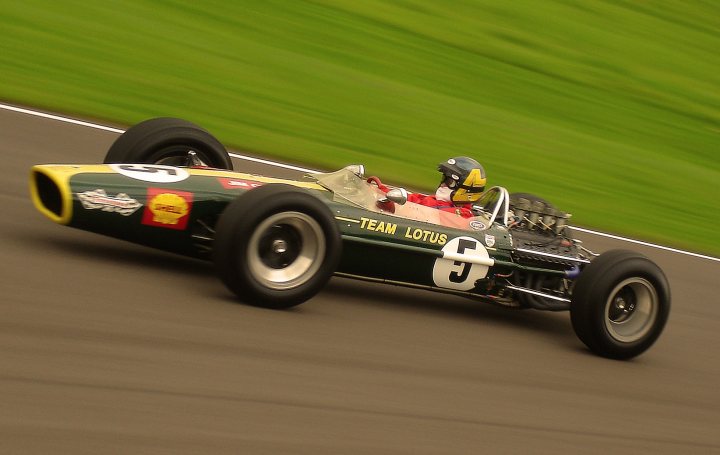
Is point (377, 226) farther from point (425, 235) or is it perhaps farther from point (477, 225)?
point (477, 225)

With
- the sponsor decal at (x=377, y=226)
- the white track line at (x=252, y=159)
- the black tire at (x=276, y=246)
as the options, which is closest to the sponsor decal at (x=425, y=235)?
the sponsor decal at (x=377, y=226)

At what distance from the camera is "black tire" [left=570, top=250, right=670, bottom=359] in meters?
6.89

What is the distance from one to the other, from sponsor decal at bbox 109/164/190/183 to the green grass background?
3.67 meters

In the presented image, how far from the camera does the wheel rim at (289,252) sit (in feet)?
19.7

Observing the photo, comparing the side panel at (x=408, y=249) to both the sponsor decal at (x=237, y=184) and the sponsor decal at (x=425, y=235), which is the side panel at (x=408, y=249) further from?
the sponsor decal at (x=237, y=184)

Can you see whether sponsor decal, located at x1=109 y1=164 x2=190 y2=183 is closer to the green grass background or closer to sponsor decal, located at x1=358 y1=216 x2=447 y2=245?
sponsor decal, located at x1=358 y1=216 x2=447 y2=245

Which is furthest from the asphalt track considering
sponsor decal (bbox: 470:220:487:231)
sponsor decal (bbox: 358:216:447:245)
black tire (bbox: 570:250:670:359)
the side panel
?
sponsor decal (bbox: 470:220:487:231)

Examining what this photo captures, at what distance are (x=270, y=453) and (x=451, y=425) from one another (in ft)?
3.84

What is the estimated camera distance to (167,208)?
6.01 metres

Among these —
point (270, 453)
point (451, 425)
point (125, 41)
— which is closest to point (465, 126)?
point (125, 41)

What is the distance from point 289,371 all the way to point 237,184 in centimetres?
148

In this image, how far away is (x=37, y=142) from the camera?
8.59 m

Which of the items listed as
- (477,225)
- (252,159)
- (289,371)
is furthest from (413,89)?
(289,371)

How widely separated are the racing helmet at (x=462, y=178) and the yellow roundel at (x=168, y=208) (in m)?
2.02
